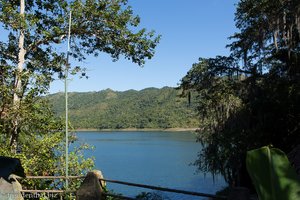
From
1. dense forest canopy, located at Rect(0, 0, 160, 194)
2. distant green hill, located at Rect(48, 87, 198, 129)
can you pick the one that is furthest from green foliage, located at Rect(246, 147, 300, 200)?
distant green hill, located at Rect(48, 87, 198, 129)

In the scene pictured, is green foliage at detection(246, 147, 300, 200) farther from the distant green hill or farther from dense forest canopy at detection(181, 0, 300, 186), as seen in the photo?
the distant green hill

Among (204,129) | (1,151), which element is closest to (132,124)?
(204,129)

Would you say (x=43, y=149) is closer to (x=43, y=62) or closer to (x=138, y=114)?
(x=43, y=62)

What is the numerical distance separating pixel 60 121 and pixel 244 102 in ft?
A: 25.8

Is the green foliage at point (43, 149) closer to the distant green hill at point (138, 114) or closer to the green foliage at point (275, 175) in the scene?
the green foliage at point (275, 175)

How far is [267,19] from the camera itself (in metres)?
12.8

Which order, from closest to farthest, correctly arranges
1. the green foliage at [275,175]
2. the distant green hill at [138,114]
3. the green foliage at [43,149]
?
the green foliage at [275,175]
the green foliage at [43,149]
the distant green hill at [138,114]

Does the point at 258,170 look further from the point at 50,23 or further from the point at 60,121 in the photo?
the point at 50,23

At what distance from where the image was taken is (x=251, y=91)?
14.6 m

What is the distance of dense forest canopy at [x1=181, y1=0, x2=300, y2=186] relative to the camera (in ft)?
43.5

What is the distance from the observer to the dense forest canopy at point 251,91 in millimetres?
13266

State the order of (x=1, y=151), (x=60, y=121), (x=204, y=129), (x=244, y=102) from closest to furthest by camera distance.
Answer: (x=1, y=151)
(x=60, y=121)
(x=244, y=102)
(x=204, y=129)

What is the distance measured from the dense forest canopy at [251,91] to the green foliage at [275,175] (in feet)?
38.0

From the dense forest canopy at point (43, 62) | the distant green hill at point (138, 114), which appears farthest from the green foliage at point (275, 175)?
the distant green hill at point (138, 114)
